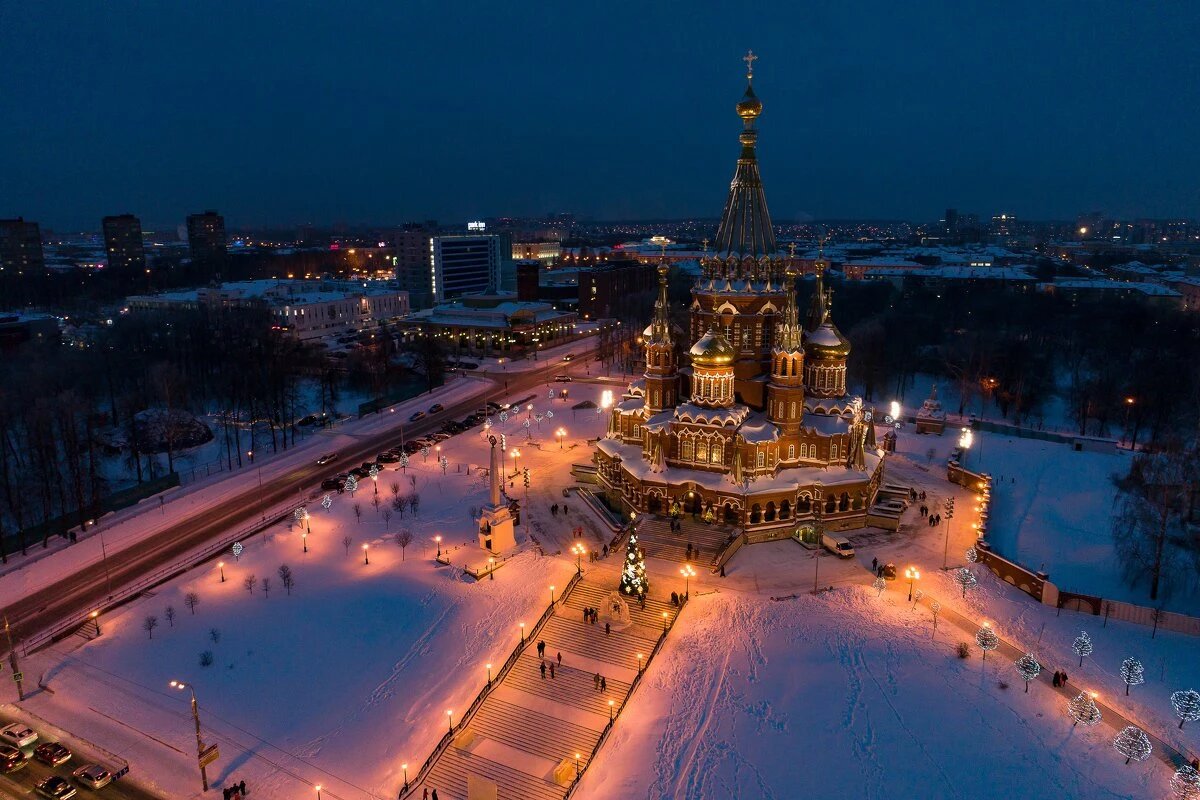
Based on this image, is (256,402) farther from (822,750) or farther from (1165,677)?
(1165,677)

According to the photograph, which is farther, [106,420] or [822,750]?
[106,420]

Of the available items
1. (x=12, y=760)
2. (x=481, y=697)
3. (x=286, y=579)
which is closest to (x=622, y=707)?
(x=481, y=697)

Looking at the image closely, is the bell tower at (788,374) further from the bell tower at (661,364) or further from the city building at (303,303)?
the city building at (303,303)

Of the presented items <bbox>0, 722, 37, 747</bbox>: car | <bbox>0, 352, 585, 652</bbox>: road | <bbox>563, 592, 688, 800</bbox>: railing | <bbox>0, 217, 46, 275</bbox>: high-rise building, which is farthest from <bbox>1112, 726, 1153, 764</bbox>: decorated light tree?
<bbox>0, 217, 46, 275</bbox>: high-rise building

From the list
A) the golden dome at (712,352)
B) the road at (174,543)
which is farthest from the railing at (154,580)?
the golden dome at (712,352)

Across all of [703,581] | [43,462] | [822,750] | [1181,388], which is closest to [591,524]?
[703,581]

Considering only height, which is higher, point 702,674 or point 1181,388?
point 1181,388

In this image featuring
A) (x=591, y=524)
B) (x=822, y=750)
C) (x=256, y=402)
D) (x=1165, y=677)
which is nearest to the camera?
(x=822, y=750)

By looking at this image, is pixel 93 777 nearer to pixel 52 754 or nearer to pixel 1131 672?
pixel 52 754

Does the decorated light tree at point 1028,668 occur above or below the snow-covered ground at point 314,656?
above
